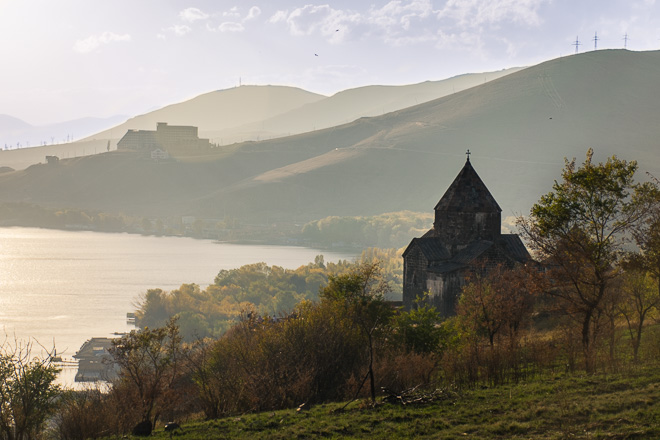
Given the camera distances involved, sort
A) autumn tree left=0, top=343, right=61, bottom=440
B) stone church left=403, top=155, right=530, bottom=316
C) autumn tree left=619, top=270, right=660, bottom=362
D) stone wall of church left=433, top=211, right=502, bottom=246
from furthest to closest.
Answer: stone wall of church left=433, top=211, right=502, bottom=246 < stone church left=403, top=155, right=530, bottom=316 < autumn tree left=619, top=270, right=660, bottom=362 < autumn tree left=0, top=343, right=61, bottom=440

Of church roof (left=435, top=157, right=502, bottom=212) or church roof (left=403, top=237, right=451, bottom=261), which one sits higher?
church roof (left=435, top=157, right=502, bottom=212)

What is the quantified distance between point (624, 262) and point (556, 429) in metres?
9.51

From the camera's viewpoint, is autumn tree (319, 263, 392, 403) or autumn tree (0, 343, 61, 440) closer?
autumn tree (0, 343, 61, 440)

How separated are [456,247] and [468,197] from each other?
2983 millimetres

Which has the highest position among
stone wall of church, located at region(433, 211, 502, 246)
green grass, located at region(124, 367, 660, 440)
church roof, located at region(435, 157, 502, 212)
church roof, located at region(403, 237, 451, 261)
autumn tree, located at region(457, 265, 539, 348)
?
church roof, located at region(435, 157, 502, 212)

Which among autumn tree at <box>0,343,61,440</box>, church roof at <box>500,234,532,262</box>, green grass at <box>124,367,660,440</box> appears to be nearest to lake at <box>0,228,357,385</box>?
autumn tree at <box>0,343,61,440</box>

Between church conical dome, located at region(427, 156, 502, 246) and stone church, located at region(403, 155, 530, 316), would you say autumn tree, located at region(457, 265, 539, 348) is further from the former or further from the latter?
church conical dome, located at region(427, 156, 502, 246)

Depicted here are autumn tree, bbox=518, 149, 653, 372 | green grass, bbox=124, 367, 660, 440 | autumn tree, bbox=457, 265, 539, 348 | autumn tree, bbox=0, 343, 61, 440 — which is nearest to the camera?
green grass, bbox=124, 367, 660, 440

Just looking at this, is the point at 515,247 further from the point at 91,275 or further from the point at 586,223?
the point at 91,275

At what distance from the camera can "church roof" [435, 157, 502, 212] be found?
39.2 metres

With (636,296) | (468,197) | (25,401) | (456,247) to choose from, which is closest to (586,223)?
(636,296)

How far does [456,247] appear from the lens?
39219 millimetres

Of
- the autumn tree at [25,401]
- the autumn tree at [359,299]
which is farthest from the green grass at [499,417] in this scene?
the autumn tree at [359,299]

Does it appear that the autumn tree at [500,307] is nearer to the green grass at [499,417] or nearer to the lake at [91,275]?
the green grass at [499,417]
